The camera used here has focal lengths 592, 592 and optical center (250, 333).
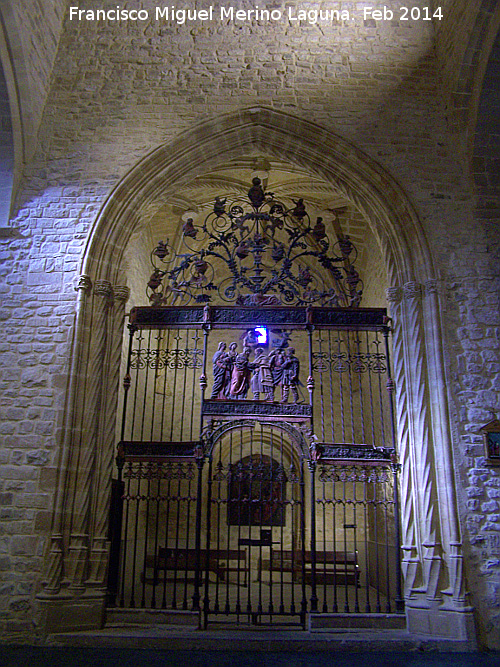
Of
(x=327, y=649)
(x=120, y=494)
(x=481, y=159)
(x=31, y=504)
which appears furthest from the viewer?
(x=481, y=159)

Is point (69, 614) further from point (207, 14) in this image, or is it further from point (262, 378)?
point (207, 14)

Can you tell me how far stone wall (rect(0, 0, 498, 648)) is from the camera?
614 cm

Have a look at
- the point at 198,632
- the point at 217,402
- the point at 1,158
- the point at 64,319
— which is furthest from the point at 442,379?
the point at 1,158

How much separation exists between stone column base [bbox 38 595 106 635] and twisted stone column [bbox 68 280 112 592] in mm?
135

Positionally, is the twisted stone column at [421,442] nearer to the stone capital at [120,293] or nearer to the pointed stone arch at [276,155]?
the pointed stone arch at [276,155]

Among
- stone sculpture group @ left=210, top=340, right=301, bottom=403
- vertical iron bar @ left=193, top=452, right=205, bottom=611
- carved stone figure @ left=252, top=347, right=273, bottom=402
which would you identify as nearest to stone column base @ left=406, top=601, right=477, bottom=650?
vertical iron bar @ left=193, top=452, right=205, bottom=611

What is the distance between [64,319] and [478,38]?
5.70 metres

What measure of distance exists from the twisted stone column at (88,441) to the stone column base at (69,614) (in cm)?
13

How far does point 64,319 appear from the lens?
21.7ft

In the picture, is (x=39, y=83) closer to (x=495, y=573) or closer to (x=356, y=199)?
(x=356, y=199)

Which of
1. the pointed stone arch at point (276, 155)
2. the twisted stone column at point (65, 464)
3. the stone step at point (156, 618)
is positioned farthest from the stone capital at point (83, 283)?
the stone step at point (156, 618)

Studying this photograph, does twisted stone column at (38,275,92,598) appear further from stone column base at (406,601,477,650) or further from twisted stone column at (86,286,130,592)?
stone column base at (406,601,477,650)

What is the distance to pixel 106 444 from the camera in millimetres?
6438

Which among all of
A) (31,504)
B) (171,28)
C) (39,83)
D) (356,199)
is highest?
(171,28)
